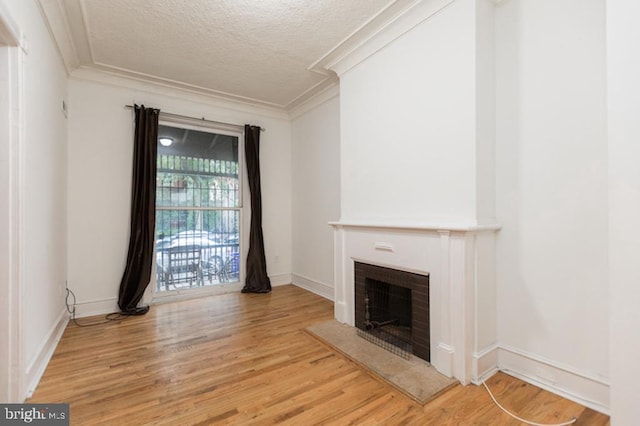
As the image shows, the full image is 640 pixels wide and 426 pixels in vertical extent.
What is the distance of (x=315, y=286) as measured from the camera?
4285 mm

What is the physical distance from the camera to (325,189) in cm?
410

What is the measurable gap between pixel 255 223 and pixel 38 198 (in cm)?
252

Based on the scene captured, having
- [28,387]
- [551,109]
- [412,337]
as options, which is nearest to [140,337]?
[28,387]

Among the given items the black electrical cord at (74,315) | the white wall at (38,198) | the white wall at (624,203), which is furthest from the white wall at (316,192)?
the white wall at (38,198)

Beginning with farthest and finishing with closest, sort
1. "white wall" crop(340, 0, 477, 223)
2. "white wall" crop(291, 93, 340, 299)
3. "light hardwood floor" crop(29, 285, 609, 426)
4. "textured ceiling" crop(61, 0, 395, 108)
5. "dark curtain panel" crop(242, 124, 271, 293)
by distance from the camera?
"dark curtain panel" crop(242, 124, 271, 293) < "white wall" crop(291, 93, 340, 299) < "textured ceiling" crop(61, 0, 395, 108) < "white wall" crop(340, 0, 477, 223) < "light hardwood floor" crop(29, 285, 609, 426)

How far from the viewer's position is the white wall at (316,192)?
12.9ft

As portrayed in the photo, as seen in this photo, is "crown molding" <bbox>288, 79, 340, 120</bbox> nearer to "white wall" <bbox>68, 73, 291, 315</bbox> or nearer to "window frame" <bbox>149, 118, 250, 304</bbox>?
"window frame" <bbox>149, 118, 250, 304</bbox>

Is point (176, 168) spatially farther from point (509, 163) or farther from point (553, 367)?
point (553, 367)

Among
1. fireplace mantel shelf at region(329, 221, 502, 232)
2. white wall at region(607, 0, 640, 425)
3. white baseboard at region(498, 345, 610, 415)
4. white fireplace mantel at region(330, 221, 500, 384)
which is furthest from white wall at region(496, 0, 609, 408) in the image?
white wall at region(607, 0, 640, 425)

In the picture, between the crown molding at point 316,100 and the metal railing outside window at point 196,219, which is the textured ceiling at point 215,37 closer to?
the crown molding at point 316,100

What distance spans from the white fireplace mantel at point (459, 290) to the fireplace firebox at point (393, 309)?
8 centimetres

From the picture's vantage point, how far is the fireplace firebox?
7.52 ft

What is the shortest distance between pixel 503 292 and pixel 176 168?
4.01m

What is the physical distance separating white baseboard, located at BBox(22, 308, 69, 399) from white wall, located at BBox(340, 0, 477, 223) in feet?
8.98
